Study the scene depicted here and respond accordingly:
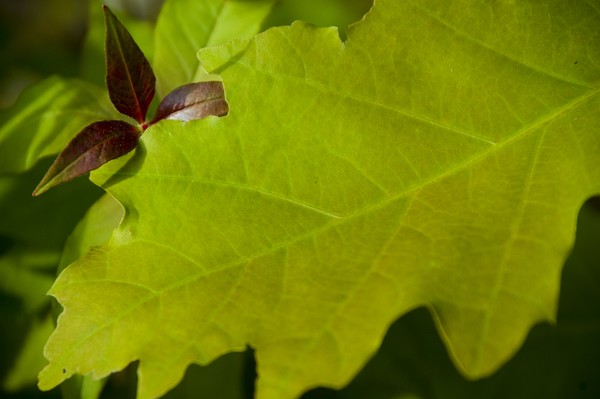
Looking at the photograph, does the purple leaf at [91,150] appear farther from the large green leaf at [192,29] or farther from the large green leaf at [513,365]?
the large green leaf at [513,365]

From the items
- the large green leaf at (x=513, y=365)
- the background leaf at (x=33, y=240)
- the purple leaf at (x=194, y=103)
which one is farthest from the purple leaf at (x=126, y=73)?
the large green leaf at (x=513, y=365)

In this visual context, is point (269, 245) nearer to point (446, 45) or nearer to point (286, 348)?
point (286, 348)

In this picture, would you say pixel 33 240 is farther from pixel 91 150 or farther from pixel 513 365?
pixel 513 365

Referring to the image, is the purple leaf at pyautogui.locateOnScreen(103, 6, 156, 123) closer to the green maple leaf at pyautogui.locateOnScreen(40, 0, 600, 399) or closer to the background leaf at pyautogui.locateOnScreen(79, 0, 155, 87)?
the green maple leaf at pyautogui.locateOnScreen(40, 0, 600, 399)

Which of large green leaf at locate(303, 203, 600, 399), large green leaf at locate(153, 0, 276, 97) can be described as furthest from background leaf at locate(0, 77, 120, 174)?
large green leaf at locate(303, 203, 600, 399)

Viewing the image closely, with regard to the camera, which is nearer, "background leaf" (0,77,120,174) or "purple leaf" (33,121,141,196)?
"purple leaf" (33,121,141,196)
